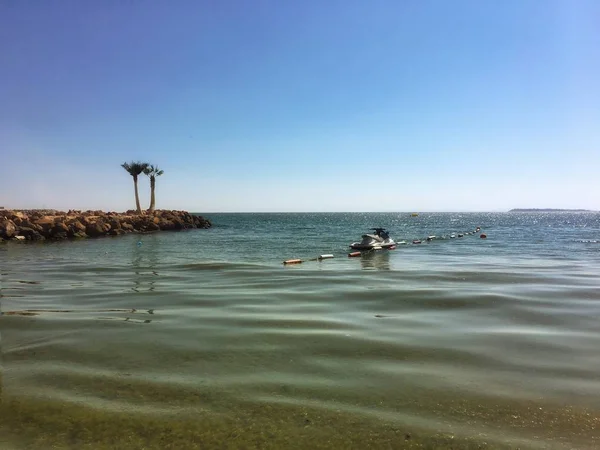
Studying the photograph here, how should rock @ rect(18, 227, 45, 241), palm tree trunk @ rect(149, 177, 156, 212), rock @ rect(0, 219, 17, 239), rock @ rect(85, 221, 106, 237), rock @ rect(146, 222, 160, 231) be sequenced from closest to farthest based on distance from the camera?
rock @ rect(0, 219, 17, 239) < rock @ rect(18, 227, 45, 241) < rock @ rect(85, 221, 106, 237) < rock @ rect(146, 222, 160, 231) < palm tree trunk @ rect(149, 177, 156, 212)

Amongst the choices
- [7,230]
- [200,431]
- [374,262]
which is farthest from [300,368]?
[7,230]

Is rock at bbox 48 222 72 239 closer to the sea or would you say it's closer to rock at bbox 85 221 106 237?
rock at bbox 85 221 106 237

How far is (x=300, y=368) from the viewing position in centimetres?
712

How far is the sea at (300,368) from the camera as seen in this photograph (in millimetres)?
4988

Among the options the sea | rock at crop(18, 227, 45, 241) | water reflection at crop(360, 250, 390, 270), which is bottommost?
water reflection at crop(360, 250, 390, 270)

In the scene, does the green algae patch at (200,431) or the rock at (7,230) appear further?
the rock at (7,230)

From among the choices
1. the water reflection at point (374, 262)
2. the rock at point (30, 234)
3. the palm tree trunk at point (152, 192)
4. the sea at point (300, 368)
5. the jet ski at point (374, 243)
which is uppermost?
the palm tree trunk at point (152, 192)

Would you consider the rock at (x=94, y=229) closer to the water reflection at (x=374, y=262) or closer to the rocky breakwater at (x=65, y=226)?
the rocky breakwater at (x=65, y=226)

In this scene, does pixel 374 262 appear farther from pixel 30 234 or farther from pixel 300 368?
pixel 30 234

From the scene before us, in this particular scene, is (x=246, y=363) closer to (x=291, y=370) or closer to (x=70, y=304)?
(x=291, y=370)

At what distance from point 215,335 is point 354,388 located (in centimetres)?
396

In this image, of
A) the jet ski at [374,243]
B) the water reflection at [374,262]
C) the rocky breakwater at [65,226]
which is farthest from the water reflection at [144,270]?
the rocky breakwater at [65,226]

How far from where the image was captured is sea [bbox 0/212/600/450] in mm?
4988

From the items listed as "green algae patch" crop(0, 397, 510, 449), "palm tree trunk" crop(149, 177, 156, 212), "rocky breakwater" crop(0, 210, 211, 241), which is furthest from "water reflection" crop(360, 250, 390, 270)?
"palm tree trunk" crop(149, 177, 156, 212)
